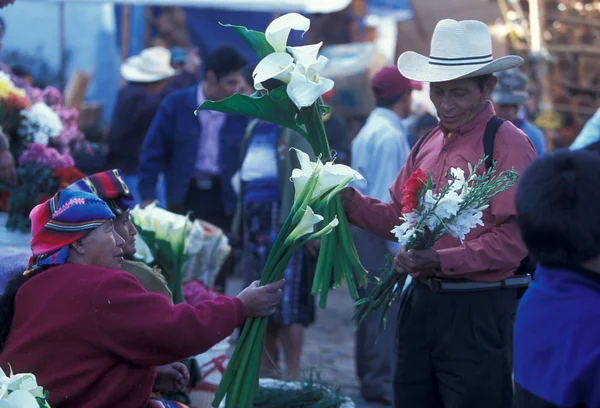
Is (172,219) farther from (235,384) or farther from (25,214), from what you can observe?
(235,384)

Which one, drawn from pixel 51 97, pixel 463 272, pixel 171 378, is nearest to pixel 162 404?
pixel 171 378

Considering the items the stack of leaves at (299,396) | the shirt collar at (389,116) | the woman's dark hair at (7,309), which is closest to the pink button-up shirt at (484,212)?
the stack of leaves at (299,396)

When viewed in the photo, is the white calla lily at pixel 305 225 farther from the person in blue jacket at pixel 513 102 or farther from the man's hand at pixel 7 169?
the person in blue jacket at pixel 513 102

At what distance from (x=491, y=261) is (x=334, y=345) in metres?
4.52

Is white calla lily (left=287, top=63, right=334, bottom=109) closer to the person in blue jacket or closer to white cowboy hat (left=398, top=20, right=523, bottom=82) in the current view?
white cowboy hat (left=398, top=20, right=523, bottom=82)

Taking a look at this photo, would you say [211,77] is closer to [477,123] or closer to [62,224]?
[477,123]

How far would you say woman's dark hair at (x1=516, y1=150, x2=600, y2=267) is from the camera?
2480 mm

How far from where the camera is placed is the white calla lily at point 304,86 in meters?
Result: 3.42

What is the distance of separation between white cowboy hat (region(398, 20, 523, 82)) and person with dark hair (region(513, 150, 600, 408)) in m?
1.16

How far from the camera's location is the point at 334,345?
26.2 ft

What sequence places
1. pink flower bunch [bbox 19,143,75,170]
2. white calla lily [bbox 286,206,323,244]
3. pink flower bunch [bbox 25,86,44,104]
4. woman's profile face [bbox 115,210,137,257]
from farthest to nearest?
pink flower bunch [bbox 25,86,44,104]
pink flower bunch [bbox 19,143,75,170]
woman's profile face [bbox 115,210,137,257]
white calla lily [bbox 286,206,323,244]

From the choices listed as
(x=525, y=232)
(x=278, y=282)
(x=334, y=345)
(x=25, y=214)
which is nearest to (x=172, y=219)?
(x=25, y=214)

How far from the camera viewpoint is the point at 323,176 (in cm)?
340

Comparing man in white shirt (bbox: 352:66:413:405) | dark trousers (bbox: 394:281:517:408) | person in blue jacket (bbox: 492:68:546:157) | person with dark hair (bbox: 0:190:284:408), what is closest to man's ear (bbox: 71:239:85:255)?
person with dark hair (bbox: 0:190:284:408)
